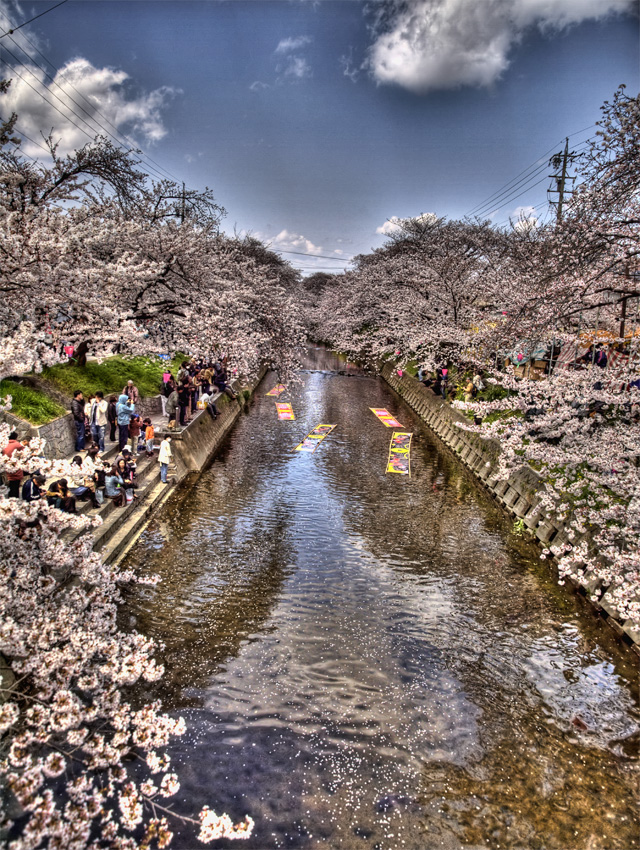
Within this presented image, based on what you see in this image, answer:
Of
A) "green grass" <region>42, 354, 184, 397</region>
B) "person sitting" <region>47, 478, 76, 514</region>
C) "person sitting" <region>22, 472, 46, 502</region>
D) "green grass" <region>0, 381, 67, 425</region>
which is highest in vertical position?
"green grass" <region>42, 354, 184, 397</region>

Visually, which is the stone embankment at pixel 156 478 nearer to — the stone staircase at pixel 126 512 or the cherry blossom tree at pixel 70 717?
the stone staircase at pixel 126 512

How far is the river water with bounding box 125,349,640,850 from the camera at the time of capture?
6.21 meters

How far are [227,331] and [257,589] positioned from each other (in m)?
9.55

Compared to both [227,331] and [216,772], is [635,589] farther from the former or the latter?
[227,331]

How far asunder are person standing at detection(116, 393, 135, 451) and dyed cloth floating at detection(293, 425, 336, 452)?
7827 mm

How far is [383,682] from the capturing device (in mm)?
8258

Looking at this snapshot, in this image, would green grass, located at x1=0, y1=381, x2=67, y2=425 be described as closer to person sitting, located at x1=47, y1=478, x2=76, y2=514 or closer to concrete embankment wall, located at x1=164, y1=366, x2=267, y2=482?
person sitting, located at x1=47, y1=478, x2=76, y2=514

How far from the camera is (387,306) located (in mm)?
38688

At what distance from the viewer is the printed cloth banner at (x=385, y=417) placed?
2686 cm

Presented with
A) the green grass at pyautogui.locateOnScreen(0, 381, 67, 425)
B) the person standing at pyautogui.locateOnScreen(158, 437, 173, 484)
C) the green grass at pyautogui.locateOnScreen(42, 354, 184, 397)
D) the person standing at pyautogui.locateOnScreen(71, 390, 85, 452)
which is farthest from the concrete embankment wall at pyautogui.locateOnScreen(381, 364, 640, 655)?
the green grass at pyautogui.locateOnScreen(42, 354, 184, 397)


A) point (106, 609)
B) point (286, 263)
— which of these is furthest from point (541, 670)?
point (286, 263)

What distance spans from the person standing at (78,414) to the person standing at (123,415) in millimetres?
1176

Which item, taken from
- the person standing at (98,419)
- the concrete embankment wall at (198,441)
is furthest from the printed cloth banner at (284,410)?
the person standing at (98,419)

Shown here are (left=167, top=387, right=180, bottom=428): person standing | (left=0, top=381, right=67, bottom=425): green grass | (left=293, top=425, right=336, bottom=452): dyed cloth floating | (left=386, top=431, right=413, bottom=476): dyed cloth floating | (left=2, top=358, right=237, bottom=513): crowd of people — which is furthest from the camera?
(left=293, top=425, right=336, bottom=452): dyed cloth floating
